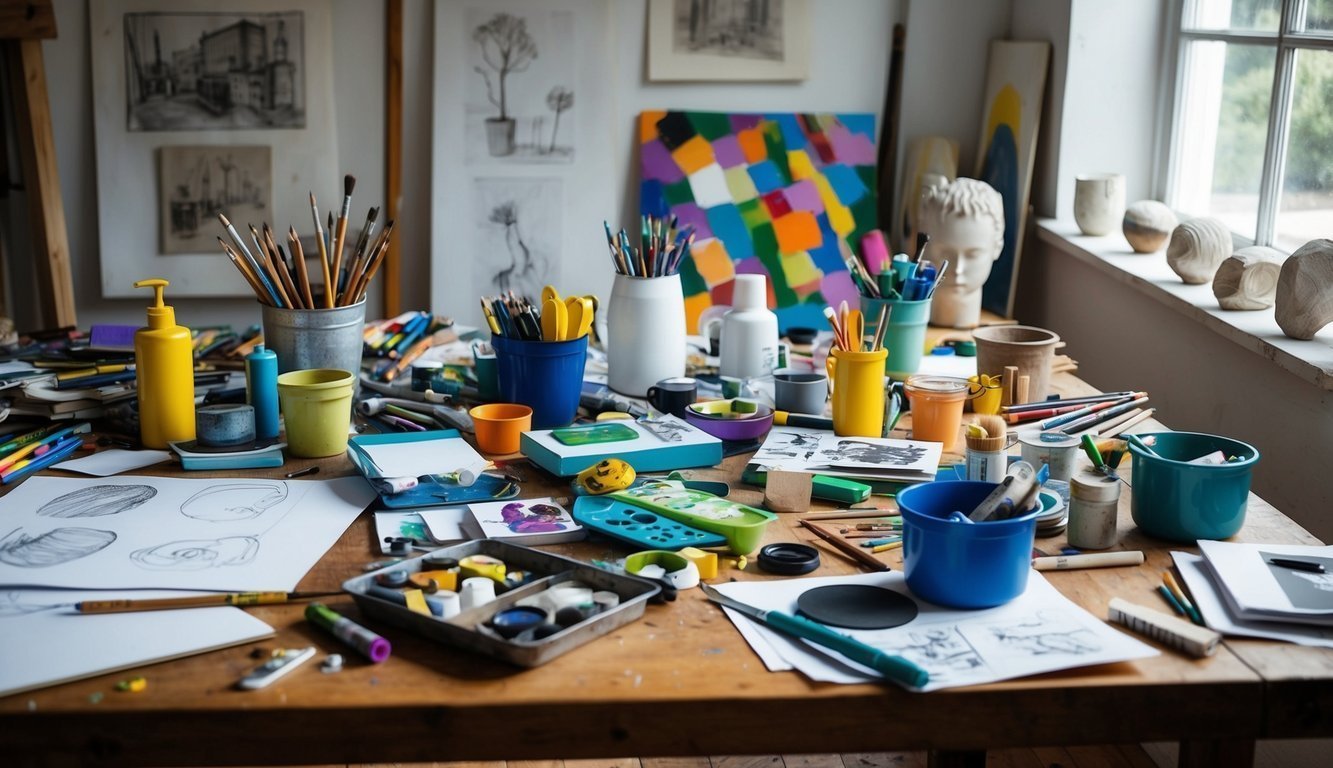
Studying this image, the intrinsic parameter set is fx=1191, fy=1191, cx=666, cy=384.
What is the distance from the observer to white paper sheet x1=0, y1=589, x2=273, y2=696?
1.09 metres

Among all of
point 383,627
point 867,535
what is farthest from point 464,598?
point 867,535

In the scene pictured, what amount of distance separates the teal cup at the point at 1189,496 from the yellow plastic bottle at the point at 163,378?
1320mm

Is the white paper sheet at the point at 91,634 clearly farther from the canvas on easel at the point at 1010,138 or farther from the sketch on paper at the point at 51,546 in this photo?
the canvas on easel at the point at 1010,138

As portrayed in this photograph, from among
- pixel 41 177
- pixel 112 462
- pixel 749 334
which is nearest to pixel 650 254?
pixel 749 334

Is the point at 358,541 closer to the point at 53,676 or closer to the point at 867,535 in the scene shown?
the point at 53,676

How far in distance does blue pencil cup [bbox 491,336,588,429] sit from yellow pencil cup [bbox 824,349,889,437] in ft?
1.32

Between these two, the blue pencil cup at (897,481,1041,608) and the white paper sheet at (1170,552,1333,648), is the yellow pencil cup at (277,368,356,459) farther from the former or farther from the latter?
the white paper sheet at (1170,552,1333,648)

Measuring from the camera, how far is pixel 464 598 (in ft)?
3.99

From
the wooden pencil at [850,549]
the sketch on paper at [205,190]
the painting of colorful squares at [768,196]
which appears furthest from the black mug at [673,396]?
the sketch on paper at [205,190]

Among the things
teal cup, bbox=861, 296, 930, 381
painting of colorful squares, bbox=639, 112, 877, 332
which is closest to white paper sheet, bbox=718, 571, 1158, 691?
teal cup, bbox=861, 296, 930, 381

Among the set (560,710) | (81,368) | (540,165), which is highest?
(540,165)

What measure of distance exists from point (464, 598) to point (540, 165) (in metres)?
2.34

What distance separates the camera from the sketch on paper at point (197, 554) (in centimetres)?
133

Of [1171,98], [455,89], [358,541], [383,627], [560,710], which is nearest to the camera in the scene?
[560,710]
